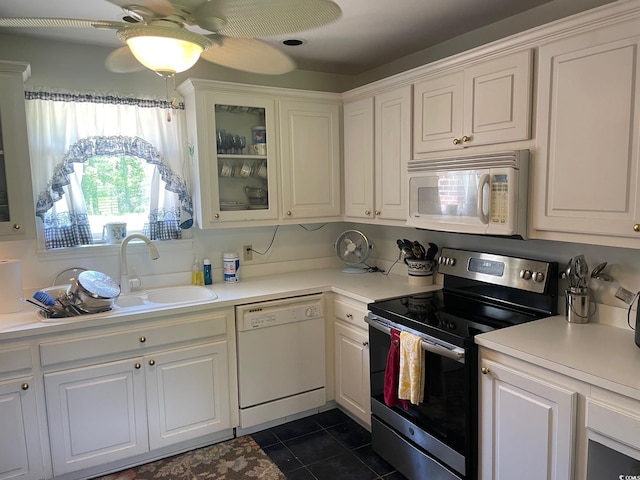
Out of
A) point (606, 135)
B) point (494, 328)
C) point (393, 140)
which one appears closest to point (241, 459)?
point (494, 328)

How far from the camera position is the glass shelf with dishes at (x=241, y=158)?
2898 mm

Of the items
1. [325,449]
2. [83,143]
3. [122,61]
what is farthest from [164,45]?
[325,449]

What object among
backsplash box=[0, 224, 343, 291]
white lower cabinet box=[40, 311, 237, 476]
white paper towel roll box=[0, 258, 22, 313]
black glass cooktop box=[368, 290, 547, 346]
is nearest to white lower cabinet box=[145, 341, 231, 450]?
white lower cabinet box=[40, 311, 237, 476]

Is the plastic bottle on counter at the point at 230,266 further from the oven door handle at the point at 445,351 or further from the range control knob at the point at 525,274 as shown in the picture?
the range control knob at the point at 525,274

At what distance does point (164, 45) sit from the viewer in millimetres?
1419

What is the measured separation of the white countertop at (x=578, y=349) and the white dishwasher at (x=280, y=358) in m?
1.23

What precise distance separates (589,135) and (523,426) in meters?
1.13

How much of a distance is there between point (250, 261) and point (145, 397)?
46.3 inches

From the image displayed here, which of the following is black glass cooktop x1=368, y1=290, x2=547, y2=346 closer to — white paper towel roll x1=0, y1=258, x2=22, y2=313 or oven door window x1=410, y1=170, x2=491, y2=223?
oven door window x1=410, y1=170, x2=491, y2=223

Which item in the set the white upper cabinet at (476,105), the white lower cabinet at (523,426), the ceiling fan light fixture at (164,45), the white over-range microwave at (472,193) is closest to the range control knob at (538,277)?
the white over-range microwave at (472,193)

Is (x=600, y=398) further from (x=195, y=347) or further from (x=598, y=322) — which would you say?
(x=195, y=347)

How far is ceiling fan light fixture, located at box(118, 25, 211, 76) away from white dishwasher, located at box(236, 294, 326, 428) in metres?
1.53

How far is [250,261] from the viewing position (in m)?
3.30

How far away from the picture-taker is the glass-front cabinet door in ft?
9.36
